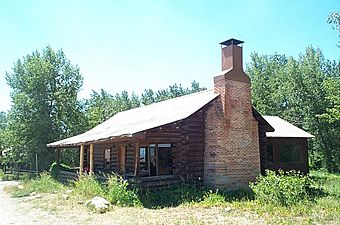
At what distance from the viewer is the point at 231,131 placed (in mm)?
16547

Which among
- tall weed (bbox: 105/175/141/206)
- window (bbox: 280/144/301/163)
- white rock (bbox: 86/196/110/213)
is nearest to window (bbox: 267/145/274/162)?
window (bbox: 280/144/301/163)

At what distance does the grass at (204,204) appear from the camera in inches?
417

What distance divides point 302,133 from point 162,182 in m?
14.2

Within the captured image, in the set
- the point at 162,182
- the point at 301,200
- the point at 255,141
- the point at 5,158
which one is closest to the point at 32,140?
the point at 5,158

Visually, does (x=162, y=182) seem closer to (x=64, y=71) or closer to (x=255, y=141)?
(x=255, y=141)

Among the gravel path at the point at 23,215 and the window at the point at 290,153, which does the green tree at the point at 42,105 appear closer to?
the gravel path at the point at 23,215

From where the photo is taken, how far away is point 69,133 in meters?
33.4

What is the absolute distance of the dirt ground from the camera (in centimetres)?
1025

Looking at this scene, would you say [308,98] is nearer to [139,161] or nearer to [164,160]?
[164,160]

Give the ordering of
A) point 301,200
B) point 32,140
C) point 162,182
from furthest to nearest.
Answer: point 32,140
point 162,182
point 301,200

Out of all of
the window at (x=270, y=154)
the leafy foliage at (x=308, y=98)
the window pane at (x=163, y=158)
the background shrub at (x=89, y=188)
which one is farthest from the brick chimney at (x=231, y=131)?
the leafy foliage at (x=308, y=98)

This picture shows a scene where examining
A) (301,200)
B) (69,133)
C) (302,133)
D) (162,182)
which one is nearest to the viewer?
(301,200)

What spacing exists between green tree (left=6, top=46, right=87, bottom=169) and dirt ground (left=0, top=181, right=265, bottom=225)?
18581mm

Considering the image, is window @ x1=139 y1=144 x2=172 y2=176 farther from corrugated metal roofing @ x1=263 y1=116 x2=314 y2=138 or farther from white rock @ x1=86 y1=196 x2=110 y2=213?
corrugated metal roofing @ x1=263 y1=116 x2=314 y2=138
